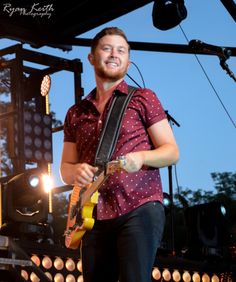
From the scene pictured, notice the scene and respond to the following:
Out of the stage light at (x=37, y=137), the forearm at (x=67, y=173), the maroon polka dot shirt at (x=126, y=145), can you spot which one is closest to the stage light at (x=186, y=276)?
the stage light at (x=37, y=137)

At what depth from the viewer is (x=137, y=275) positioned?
262 centimetres

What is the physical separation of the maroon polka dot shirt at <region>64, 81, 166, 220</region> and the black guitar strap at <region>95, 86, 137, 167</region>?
3cm

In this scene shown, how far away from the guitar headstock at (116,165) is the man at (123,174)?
23mm

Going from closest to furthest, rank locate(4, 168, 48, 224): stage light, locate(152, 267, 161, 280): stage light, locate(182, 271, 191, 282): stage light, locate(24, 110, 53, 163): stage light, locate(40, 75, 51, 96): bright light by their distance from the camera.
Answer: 1. locate(4, 168, 48, 224): stage light
2. locate(152, 267, 161, 280): stage light
3. locate(182, 271, 191, 282): stage light
4. locate(24, 110, 53, 163): stage light
5. locate(40, 75, 51, 96): bright light

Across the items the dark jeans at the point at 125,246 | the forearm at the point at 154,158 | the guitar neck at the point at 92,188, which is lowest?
the dark jeans at the point at 125,246

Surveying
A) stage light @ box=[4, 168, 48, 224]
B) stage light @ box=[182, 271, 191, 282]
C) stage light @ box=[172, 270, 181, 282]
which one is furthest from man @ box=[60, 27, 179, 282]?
stage light @ box=[182, 271, 191, 282]

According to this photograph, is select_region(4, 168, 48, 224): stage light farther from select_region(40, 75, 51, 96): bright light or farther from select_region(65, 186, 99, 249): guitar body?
select_region(65, 186, 99, 249): guitar body

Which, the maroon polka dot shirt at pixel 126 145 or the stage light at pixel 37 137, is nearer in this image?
the maroon polka dot shirt at pixel 126 145

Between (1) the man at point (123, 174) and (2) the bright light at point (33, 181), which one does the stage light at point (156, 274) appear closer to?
(2) the bright light at point (33, 181)

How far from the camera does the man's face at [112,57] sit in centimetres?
295

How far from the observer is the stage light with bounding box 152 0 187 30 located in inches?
241

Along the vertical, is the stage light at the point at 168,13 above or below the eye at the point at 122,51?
above

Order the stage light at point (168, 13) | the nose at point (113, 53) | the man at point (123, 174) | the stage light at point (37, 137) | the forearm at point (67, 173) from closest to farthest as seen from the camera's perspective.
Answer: the man at point (123, 174), the nose at point (113, 53), the forearm at point (67, 173), the stage light at point (168, 13), the stage light at point (37, 137)

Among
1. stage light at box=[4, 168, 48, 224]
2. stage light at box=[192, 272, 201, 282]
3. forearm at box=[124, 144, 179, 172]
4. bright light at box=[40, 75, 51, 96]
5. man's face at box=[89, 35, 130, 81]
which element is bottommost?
forearm at box=[124, 144, 179, 172]
